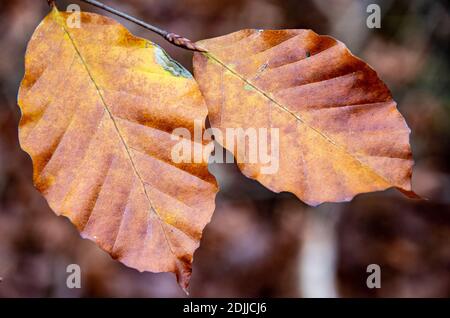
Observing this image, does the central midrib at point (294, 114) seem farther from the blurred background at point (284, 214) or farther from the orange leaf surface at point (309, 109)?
the blurred background at point (284, 214)

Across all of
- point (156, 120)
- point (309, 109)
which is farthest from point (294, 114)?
point (156, 120)

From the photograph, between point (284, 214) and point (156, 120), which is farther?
point (284, 214)

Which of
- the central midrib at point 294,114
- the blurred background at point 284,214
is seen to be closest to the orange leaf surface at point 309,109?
the central midrib at point 294,114

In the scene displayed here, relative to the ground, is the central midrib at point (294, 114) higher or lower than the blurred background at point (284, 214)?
lower

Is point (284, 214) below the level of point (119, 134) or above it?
above

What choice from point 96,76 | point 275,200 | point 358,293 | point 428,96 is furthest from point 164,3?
point 96,76

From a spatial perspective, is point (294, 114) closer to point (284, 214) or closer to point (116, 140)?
point (116, 140)

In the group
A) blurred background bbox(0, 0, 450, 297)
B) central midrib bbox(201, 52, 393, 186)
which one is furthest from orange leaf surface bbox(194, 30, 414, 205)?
blurred background bbox(0, 0, 450, 297)
